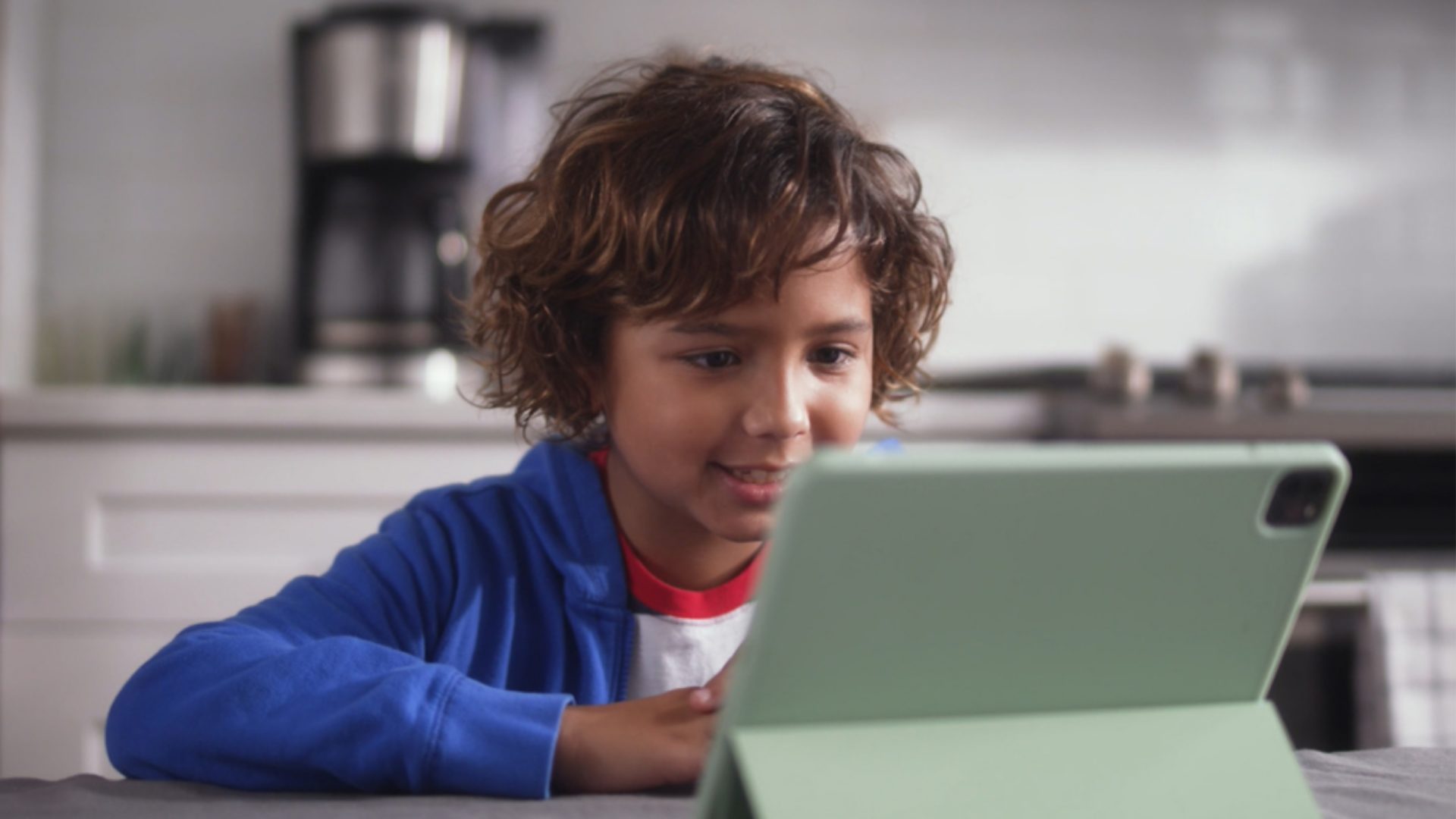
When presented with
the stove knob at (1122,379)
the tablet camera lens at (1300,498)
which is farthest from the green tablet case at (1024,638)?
the stove knob at (1122,379)

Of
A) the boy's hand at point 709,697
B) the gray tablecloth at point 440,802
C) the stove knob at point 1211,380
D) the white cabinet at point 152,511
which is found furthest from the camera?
the stove knob at point 1211,380

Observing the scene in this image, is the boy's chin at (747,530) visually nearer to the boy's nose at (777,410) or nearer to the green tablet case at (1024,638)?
the boy's nose at (777,410)

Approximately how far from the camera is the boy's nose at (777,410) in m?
0.83

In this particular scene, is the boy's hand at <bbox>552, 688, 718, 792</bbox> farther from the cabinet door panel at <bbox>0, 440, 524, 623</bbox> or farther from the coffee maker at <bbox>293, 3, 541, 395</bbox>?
the coffee maker at <bbox>293, 3, 541, 395</bbox>

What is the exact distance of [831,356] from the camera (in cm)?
89

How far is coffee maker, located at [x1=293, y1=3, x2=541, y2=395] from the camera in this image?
86.0 inches

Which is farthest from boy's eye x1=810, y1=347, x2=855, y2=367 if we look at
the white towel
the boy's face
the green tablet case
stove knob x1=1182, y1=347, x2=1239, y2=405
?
stove knob x1=1182, y1=347, x2=1239, y2=405

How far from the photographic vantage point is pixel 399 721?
61cm

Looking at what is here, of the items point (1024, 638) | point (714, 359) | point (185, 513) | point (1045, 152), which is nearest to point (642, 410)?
point (714, 359)

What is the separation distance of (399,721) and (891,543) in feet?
1.01

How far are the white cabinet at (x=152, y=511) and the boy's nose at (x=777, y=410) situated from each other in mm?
1205

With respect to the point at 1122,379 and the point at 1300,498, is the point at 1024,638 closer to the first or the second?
the point at 1300,498

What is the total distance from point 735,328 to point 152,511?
1.44m

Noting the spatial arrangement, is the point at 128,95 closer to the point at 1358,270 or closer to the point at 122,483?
the point at 122,483
